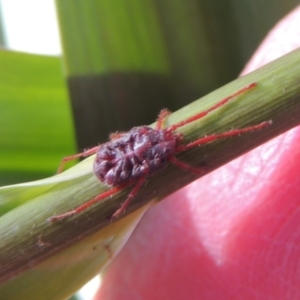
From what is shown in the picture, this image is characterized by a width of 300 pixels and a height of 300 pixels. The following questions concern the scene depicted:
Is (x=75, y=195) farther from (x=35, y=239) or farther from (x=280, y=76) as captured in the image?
(x=280, y=76)

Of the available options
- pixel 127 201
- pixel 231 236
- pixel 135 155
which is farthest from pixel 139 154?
pixel 231 236

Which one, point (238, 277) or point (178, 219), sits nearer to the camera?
point (238, 277)

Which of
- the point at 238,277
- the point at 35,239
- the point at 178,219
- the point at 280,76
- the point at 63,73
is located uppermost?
the point at 63,73

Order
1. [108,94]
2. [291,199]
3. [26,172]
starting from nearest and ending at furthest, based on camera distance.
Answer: [291,199] < [26,172] < [108,94]

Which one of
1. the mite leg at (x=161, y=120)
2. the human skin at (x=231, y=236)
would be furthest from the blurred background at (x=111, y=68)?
the mite leg at (x=161, y=120)

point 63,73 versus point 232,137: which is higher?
point 63,73

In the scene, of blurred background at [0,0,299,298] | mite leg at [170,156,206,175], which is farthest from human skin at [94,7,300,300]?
mite leg at [170,156,206,175]

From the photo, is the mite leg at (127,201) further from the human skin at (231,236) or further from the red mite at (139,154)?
the human skin at (231,236)

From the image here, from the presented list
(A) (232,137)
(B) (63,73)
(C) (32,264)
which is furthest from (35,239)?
(B) (63,73)

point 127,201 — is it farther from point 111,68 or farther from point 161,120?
point 111,68
